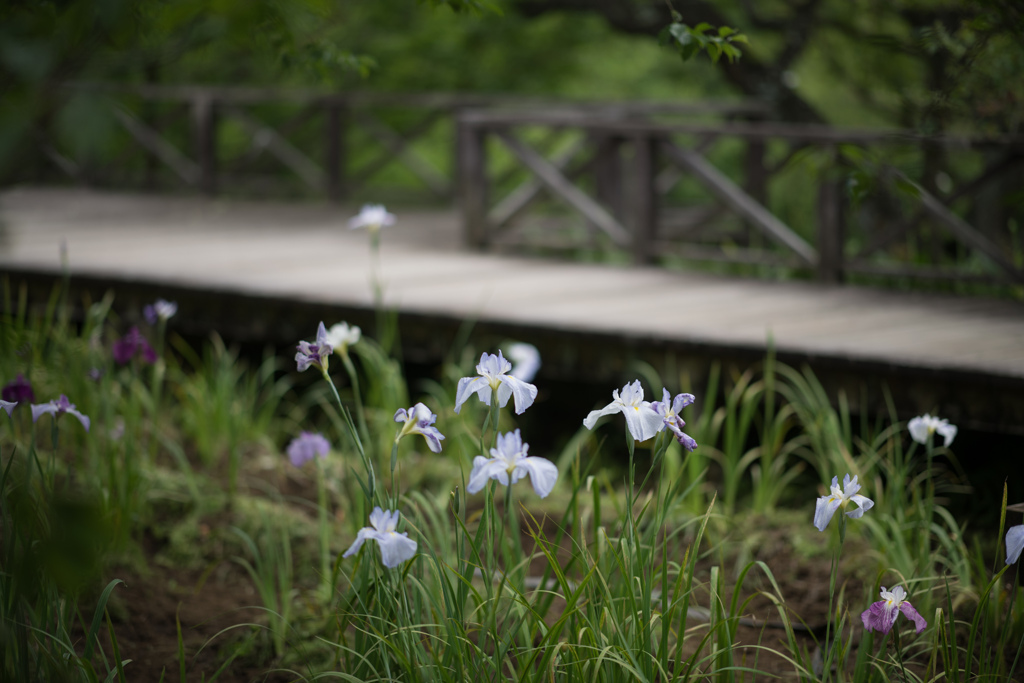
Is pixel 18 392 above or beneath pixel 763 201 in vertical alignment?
beneath

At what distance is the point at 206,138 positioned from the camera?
29.1ft

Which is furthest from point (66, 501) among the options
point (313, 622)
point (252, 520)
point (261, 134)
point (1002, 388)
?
point (261, 134)

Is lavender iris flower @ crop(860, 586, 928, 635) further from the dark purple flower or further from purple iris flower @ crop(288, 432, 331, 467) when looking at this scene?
the dark purple flower

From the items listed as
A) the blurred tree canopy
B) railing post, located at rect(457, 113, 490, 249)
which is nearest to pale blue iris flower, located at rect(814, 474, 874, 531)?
the blurred tree canopy

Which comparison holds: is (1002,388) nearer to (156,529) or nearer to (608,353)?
(608,353)

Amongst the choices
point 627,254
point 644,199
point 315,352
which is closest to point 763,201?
point 627,254

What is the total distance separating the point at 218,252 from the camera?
5.76 metres

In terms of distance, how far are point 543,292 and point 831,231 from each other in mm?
1362

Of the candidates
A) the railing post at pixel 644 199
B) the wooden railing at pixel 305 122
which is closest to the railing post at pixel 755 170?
the wooden railing at pixel 305 122

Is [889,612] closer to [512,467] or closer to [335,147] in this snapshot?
[512,467]

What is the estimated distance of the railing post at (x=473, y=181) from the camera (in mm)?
5727

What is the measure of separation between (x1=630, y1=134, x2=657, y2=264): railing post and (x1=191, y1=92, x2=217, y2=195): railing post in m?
4.94

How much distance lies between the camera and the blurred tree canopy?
0.86 meters

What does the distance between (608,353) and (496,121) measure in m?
2.21
